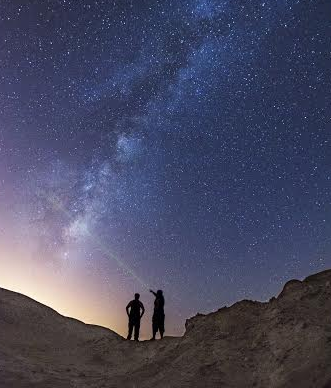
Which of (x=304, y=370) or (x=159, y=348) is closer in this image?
(x=304, y=370)

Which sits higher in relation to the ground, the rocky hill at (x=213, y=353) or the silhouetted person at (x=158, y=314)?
the silhouetted person at (x=158, y=314)

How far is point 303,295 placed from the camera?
11.9 meters

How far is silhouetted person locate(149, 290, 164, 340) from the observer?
16375mm

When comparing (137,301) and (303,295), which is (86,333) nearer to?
(137,301)

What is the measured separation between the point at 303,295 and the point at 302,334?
223 centimetres

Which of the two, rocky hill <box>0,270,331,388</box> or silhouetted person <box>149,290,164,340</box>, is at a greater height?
silhouetted person <box>149,290,164,340</box>

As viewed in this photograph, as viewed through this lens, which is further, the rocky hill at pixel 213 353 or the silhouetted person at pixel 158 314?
the silhouetted person at pixel 158 314

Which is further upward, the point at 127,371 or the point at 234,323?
the point at 234,323

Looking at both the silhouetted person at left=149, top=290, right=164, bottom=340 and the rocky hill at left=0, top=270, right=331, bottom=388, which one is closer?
the rocky hill at left=0, top=270, right=331, bottom=388

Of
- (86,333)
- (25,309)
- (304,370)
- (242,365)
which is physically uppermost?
(25,309)

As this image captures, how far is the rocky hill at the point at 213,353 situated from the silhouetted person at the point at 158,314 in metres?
1.29

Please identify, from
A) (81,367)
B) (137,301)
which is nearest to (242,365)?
(81,367)

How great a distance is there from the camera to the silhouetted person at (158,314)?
16.4 metres

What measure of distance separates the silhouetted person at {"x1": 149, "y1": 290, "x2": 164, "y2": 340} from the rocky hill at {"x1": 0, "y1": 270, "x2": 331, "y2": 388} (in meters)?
1.29
